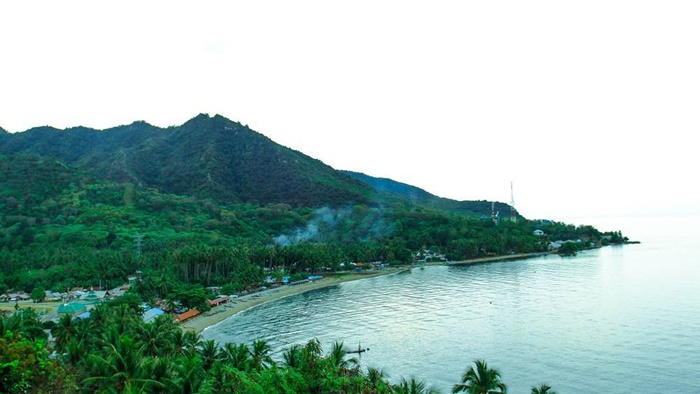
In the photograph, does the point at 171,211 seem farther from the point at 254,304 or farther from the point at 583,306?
the point at 583,306

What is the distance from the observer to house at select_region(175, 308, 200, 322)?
58.5 m

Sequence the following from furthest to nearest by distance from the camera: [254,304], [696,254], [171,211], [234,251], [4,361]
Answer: [171,211]
[696,254]
[234,251]
[254,304]
[4,361]

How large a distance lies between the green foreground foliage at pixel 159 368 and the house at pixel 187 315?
16161 millimetres

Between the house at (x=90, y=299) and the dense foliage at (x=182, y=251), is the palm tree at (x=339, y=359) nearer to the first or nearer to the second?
the dense foliage at (x=182, y=251)

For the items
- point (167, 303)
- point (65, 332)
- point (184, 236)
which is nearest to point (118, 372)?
point (65, 332)

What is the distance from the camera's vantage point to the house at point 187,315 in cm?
5848

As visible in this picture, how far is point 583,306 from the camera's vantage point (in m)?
64.1

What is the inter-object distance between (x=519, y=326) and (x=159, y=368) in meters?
43.6

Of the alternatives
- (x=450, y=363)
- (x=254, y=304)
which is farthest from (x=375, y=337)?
(x=254, y=304)

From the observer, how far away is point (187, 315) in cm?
6000

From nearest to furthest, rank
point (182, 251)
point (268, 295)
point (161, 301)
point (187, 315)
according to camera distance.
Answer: point (187, 315)
point (161, 301)
point (268, 295)
point (182, 251)

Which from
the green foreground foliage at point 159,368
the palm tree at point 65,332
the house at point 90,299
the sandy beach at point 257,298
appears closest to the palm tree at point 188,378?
the green foreground foliage at point 159,368

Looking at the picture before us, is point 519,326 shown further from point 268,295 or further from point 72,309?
point 72,309

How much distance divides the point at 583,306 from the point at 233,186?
15518cm
